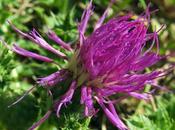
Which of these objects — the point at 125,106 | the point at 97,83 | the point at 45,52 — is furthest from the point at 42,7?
the point at 97,83

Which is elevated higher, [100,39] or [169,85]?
[100,39]

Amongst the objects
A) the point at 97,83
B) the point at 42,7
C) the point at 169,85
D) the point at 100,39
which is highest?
the point at 42,7

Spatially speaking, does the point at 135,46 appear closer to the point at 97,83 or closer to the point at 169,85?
the point at 97,83

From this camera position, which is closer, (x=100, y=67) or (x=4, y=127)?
(x=100, y=67)

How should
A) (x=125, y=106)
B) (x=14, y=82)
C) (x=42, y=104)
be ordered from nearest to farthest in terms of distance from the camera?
(x=42, y=104), (x=14, y=82), (x=125, y=106)

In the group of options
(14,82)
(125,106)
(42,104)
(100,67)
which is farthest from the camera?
(125,106)

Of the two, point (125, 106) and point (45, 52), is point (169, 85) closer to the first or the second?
point (125, 106)
